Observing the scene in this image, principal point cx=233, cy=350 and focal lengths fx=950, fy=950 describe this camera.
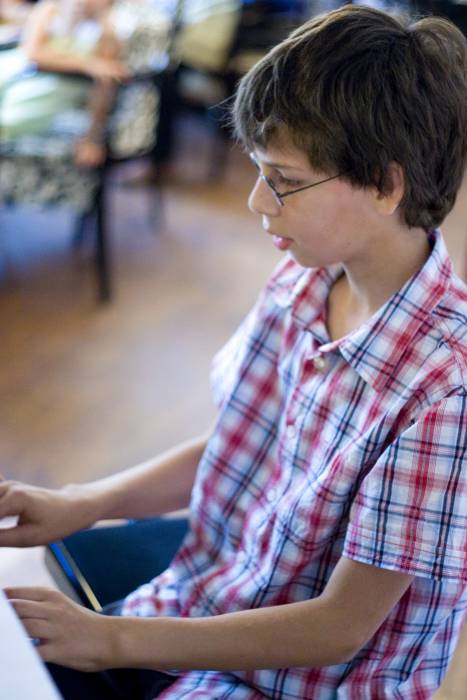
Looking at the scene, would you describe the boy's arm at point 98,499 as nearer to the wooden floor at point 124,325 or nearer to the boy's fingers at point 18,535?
the boy's fingers at point 18,535

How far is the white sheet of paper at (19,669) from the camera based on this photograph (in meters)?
0.74

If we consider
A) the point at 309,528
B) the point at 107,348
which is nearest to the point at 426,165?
the point at 309,528

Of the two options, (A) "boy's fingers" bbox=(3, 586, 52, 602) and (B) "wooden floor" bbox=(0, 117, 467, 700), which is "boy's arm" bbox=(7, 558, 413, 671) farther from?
(B) "wooden floor" bbox=(0, 117, 467, 700)

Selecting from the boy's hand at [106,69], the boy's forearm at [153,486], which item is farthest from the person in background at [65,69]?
the boy's forearm at [153,486]

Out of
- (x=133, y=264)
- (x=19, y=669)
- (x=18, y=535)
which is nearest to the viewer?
(x=19, y=669)

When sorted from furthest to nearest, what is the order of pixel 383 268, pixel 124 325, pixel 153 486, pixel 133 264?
pixel 133 264 < pixel 124 325 < pixel 153 486 < pixel 383 268

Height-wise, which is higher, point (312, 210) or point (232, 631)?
point (312, 210)

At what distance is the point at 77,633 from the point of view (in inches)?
38.1

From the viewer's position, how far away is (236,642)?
0.99 m

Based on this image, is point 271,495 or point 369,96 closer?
point 369,96

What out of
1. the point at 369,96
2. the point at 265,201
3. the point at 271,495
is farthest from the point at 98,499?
the point at 369,96

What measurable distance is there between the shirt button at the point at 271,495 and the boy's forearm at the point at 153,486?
158mm

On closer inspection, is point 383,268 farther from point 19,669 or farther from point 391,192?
point 19,669

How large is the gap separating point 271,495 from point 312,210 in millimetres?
348
